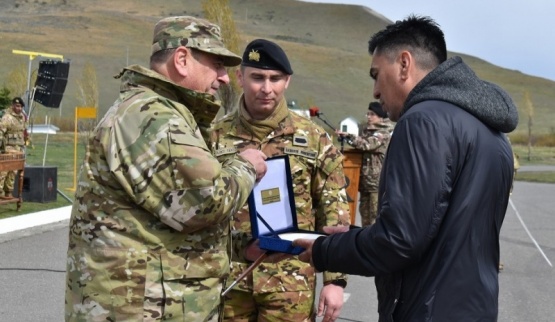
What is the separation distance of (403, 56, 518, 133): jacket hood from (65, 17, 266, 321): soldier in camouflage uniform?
2.47ft

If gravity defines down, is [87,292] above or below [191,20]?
below

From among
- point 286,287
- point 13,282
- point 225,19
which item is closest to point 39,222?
point 13,282

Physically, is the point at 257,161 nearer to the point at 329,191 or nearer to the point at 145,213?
the point at 145,213

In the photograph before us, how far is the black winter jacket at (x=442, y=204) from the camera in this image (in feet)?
9.57

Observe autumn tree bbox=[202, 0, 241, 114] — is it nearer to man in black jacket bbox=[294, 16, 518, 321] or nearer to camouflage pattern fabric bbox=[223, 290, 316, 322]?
camouflage pattern fabric bbox=[223, 290, 316, 322]

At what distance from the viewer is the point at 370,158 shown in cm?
1288

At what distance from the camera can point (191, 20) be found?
3506 millimetres

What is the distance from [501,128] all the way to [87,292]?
4.99ft

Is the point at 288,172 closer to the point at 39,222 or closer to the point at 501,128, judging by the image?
the point at 501,128

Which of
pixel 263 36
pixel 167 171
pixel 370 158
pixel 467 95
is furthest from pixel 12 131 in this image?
pixel 263 36

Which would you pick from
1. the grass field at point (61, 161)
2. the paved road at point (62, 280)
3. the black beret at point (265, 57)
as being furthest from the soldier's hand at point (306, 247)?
the grass field at point (61, 161)

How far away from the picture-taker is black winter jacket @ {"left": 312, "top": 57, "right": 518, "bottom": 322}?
9.57ft

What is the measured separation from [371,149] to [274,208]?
8862 mm

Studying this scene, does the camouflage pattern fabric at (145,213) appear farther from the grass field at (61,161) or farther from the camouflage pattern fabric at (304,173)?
the grass field at (61,161)
